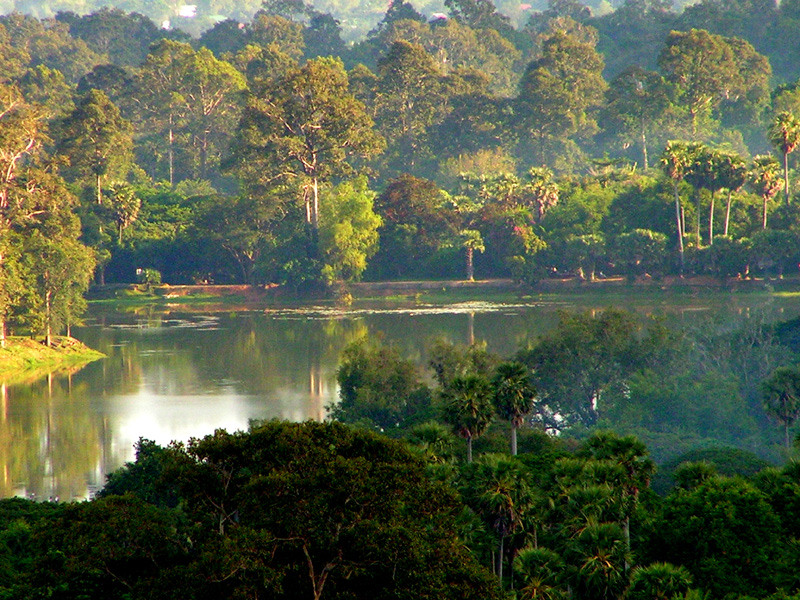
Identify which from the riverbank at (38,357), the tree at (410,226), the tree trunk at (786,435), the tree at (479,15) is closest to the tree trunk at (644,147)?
the tree at (410,226)

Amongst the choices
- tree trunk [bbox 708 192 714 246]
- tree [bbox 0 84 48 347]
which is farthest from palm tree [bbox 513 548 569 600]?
tree trunk [bbox 708 192 714 246]

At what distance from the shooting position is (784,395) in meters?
46.0

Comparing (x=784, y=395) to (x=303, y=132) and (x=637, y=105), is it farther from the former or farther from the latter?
(x=637, y=105)

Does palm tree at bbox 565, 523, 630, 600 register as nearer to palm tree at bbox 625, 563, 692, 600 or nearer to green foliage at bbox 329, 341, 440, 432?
palm tree at bbox 625, 563, 692, 600

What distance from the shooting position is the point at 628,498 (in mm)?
29453

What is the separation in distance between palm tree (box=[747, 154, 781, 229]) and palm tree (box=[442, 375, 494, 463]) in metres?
68.6

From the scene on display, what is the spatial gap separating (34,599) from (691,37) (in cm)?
12467

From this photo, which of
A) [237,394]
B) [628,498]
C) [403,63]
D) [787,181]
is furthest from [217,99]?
[628,498]

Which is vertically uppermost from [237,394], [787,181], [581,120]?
[581,120]

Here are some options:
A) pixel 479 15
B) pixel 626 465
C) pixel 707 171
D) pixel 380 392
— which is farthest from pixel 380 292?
pixel 479 15

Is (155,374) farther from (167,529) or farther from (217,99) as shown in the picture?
(217,99)

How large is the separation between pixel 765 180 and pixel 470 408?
69548 millimetres

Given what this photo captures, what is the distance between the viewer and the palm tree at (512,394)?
124ft

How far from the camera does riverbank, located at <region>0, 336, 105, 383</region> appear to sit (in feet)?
252
